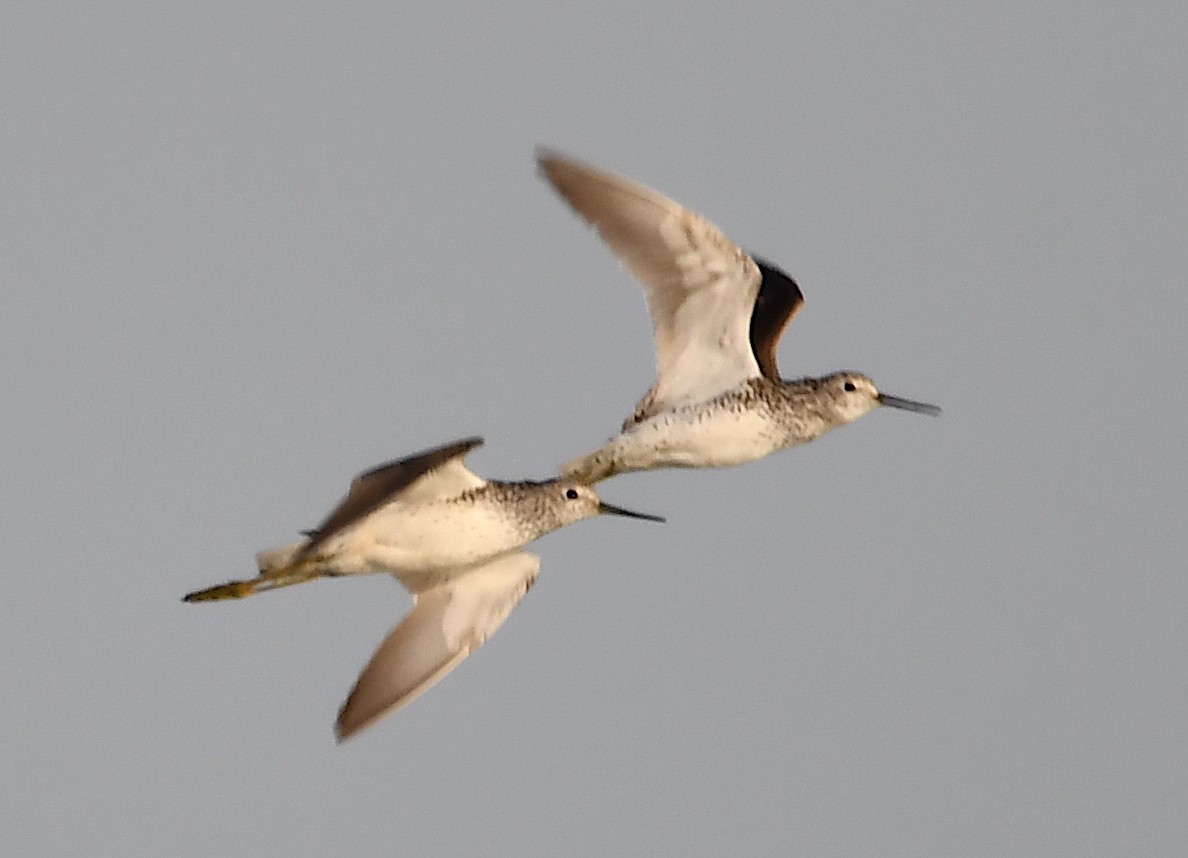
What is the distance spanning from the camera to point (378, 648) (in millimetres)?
22266

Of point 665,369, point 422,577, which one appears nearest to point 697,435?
point 665,369

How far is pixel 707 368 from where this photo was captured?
22.9m

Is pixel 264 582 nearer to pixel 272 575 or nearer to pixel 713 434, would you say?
pixel 272 575

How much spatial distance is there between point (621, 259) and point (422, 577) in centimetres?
299

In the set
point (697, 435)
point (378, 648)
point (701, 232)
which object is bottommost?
point (378, 648)

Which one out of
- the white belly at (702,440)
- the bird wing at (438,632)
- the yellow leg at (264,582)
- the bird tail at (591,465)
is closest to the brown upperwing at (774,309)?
the white belly at (702,440)

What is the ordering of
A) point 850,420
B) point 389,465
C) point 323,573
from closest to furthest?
point 389,465 → point 323,573 → point 850,420

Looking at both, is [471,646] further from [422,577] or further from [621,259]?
[621,259]

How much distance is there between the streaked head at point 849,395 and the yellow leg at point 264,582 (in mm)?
4483

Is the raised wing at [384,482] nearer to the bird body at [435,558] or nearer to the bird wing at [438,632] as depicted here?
the bird body at [435,558]

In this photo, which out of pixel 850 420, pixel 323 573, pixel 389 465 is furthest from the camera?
pixel 850 420

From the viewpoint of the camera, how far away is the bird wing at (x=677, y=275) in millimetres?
21938

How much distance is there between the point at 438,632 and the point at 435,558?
106cm

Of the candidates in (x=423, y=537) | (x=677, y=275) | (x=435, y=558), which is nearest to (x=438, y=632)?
(x=435, y=558)
